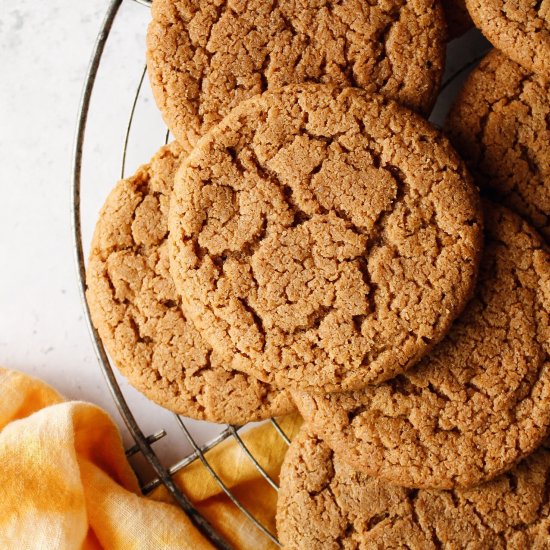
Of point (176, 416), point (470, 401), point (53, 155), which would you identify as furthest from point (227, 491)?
point (53, 155)

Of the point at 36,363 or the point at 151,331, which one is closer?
the point at 151,331

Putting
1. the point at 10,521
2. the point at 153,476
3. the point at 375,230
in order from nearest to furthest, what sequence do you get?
the point at 375,230, the point at 10,521, the point at 153,476

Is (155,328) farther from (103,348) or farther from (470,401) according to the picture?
(470,401)

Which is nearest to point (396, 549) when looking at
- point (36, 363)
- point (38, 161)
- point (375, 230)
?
point (375, 230)

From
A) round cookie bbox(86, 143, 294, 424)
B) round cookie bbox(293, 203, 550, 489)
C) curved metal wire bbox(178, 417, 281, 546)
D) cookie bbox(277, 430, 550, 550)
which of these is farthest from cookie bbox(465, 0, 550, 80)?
curved metal wire bbox(178, 417, 281, 546)

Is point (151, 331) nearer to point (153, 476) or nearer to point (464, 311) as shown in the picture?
point (153, 476)

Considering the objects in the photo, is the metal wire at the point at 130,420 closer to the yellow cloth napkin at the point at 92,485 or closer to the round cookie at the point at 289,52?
the yellow cloth napkin at the point at 92,485
